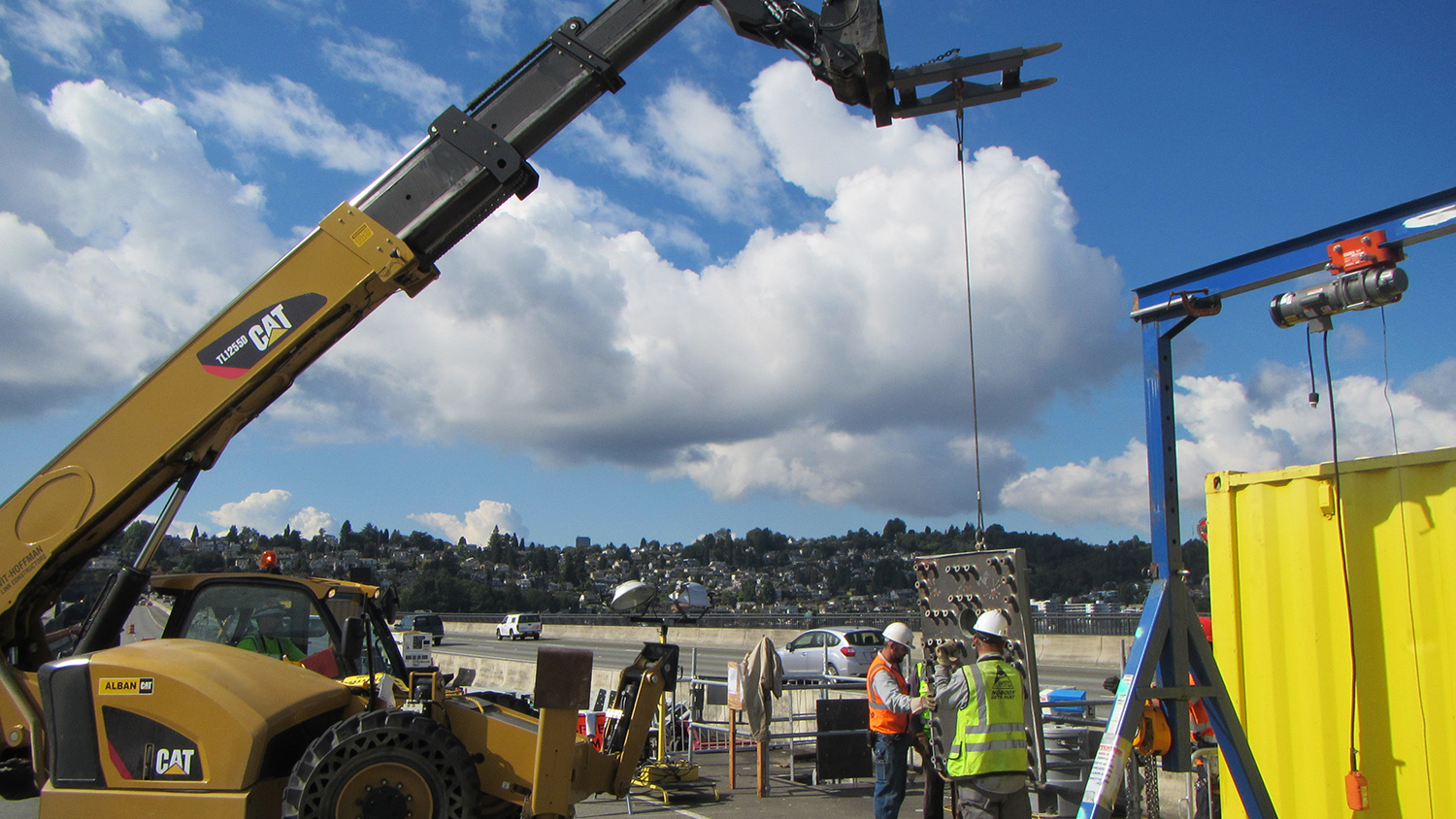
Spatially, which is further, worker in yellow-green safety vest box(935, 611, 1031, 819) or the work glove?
the work glove

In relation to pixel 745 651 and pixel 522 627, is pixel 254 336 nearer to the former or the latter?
pixel 745 651

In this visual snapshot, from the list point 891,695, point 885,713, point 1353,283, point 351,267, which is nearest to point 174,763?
point 351,267

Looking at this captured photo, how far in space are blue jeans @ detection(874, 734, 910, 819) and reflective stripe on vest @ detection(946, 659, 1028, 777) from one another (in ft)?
7.76

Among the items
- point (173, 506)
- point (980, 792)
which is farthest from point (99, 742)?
point (980, 792)

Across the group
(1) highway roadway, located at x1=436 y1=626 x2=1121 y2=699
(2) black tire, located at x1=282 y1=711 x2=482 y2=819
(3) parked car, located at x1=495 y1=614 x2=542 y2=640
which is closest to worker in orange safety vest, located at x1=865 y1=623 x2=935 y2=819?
(1) highway roadway, located at x1=436 y1=626 x2=1121 y2=699

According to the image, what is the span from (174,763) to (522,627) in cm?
5158

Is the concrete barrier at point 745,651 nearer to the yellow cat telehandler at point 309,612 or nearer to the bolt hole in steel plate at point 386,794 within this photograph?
the yellow cat telehandler at point 309,612

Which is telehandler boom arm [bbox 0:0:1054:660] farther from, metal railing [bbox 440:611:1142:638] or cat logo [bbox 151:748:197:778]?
metal railing [bbox 440:611:1142:638]

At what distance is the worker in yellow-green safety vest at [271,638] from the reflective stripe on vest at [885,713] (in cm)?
466

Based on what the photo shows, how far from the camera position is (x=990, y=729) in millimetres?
5816

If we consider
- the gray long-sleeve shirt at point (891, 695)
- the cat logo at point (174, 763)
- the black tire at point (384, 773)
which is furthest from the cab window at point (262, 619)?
the gray long-sleeve shirt at point (891, 695)

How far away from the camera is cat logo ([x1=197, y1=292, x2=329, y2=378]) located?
6.64 meters

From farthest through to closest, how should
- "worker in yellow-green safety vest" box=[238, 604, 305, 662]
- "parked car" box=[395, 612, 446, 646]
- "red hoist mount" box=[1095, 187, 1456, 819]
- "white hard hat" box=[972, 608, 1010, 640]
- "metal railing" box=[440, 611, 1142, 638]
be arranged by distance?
"parked car" box=[395, 612, 446, 646]
"metal railing" box=[440, 611, 1142, 638]
"worker in yellow-green safety vest" box=[238, 604, 305, 662]
"white hard hat" box=[972, 608, 1010, 640]
"red hoist mount" box=[1095, 187, 1456, 819]

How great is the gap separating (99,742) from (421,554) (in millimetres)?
159626
